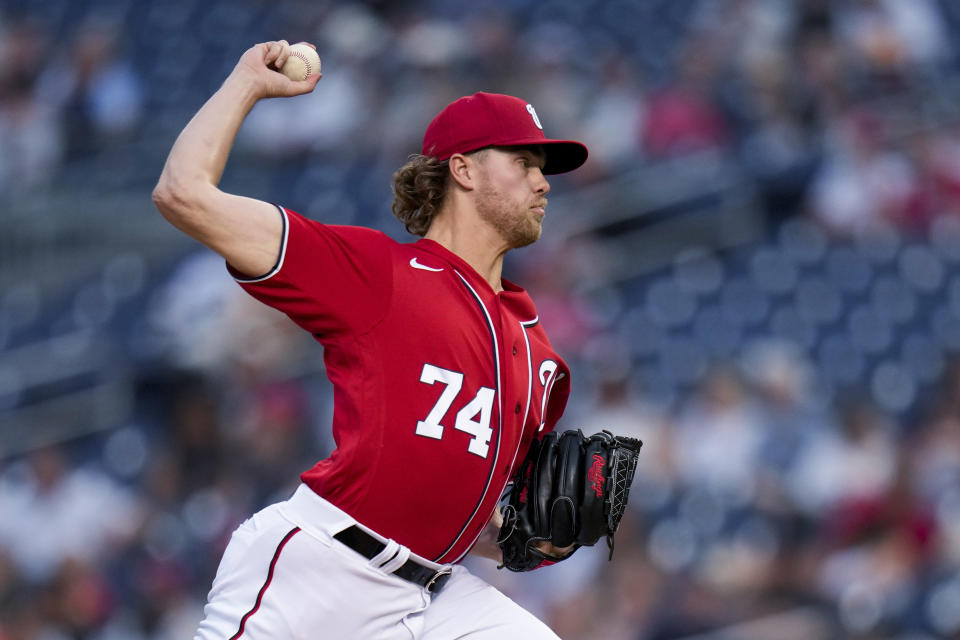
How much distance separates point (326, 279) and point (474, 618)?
812 mm

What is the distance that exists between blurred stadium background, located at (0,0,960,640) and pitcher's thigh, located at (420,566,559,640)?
9.52 ft

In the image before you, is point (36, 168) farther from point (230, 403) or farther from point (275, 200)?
point (230, 403)

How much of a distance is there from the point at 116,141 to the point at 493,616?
219 inches

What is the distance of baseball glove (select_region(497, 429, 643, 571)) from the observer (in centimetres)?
272

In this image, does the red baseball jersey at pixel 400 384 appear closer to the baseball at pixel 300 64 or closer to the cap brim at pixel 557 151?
the baseball at pixel 300 64

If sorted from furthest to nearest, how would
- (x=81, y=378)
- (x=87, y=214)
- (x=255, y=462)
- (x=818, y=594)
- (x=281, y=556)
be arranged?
1. (x=87, y=214)
2. (x=81, y=378)
3. (x=255, y=462)
4. (x=818, y=594)
5. (x=281, y=556)

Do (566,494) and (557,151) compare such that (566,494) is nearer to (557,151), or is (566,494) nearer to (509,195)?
(509,195)

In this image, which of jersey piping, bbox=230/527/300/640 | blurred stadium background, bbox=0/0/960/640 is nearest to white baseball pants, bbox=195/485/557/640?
jersey piping, bbox=230/527/300/640

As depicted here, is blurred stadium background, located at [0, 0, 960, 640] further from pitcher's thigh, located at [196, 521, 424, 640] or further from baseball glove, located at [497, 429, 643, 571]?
pitcher's thigh, located at [196, 521, 424, 640]

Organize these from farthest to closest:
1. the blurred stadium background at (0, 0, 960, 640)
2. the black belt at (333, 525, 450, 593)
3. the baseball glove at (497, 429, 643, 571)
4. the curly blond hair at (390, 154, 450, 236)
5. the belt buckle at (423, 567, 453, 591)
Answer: the blurred stadium background at (0, 0, 960, 640), the curly blond hair at (390, 154, 450, 236), the baseball glove at (497, 429, 643, 571), the belt buckle at (423, 567, 453, 591), the black belt at (333, 525, 450, 593)

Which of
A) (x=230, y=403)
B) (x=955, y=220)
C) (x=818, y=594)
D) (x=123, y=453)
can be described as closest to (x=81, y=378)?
(x=123, y=453)

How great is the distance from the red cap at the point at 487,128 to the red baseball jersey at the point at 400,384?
0.34m

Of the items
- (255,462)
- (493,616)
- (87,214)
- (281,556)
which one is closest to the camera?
(281,556)

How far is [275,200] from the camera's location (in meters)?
7.02
